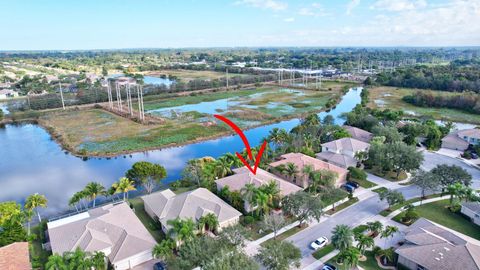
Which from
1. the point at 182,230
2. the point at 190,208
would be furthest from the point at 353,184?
the point at 182,230

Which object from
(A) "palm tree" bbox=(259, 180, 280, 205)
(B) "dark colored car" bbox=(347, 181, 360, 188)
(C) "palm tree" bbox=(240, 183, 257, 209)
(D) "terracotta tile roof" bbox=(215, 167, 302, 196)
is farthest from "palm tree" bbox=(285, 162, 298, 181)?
(C) "palm tree" bbox=(240, 183, 257, 209)

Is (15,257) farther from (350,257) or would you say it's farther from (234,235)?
(350,257)

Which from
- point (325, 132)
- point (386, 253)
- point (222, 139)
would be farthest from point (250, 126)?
point (386, 253)

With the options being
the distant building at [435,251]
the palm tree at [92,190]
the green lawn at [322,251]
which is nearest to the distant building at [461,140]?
the distant building at [435,251]

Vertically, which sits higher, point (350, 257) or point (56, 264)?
point (56, 264)

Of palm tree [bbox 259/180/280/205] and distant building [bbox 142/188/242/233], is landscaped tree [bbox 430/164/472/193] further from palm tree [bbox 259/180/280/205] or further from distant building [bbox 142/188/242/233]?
distant building [bbox 142/188/242/233]
